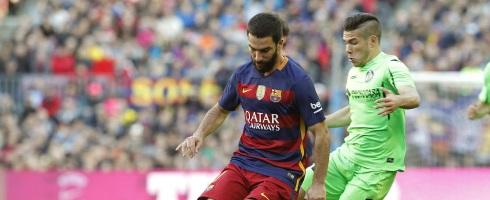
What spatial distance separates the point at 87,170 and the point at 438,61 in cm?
636

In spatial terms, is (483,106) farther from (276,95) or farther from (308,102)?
(276,95)

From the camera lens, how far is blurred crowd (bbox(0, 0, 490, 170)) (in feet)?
63.2

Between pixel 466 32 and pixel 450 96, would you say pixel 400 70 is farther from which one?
pixel 466 32

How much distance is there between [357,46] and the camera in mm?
9430

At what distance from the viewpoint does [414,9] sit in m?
21.7

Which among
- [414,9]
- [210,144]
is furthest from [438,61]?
[210,144]

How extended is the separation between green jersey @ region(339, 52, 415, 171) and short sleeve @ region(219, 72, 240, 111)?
3.60 feet

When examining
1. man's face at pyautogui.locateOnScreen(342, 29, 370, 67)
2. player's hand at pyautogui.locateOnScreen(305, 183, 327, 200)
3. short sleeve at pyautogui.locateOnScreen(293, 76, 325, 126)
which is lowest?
player's hand at pyautogui.locateOnScreen(305, 183, 327, 200)

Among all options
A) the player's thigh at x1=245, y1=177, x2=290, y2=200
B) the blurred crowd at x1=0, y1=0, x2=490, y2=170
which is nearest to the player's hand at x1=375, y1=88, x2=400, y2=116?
the player's thigh at x1=245, y1=177, x2=290, y2=200

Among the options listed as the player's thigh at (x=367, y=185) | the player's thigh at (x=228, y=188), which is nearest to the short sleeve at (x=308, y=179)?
the player's thigh at (x=367, y=185)

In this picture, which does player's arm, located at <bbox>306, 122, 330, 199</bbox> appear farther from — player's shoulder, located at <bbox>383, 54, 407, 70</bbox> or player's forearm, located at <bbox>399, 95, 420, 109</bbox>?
player's shoulder, located at <bbox>383, 54, 407, 70</bbox>

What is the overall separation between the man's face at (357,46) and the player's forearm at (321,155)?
1.17 meters

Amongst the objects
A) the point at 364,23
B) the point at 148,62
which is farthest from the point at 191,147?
the point at 148,62

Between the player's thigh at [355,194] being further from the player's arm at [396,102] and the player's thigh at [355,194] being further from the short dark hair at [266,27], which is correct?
the short dark hair at [266,27]
